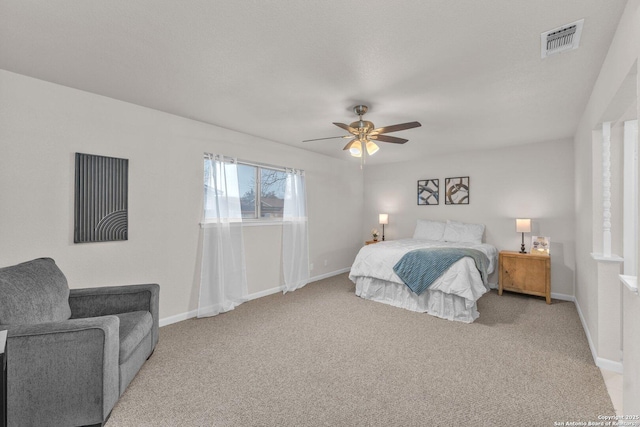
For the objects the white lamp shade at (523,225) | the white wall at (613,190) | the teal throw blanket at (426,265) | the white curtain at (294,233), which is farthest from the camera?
the white curtain at (294,233)

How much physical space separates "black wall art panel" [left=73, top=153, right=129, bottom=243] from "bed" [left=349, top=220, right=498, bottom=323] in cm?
302

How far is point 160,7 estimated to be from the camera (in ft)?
5.45

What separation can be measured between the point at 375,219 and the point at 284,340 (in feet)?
13.4

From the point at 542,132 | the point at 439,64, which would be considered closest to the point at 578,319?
the point at 542,132

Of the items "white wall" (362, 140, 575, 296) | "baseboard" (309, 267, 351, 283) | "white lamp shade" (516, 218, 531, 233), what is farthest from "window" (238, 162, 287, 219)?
"white lamp shade" (516, 218, 531, 233)

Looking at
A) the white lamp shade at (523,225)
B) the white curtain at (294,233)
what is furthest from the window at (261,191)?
the white lamp shade at (523,225)

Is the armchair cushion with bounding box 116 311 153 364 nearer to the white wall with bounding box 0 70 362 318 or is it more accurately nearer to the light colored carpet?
the light colored carpet

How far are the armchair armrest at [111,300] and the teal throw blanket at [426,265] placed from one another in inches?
112

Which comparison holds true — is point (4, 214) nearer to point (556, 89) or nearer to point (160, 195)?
point (160, 195)

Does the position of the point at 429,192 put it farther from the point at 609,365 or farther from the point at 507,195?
the point at 609,365

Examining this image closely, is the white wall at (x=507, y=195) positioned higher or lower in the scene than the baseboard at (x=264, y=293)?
higher

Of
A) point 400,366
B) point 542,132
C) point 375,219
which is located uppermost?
point 542,132

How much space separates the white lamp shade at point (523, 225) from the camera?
442cm

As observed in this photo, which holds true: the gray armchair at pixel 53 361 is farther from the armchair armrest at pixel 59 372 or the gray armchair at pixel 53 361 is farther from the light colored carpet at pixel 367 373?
the light colored carpet at pixel 367 373
